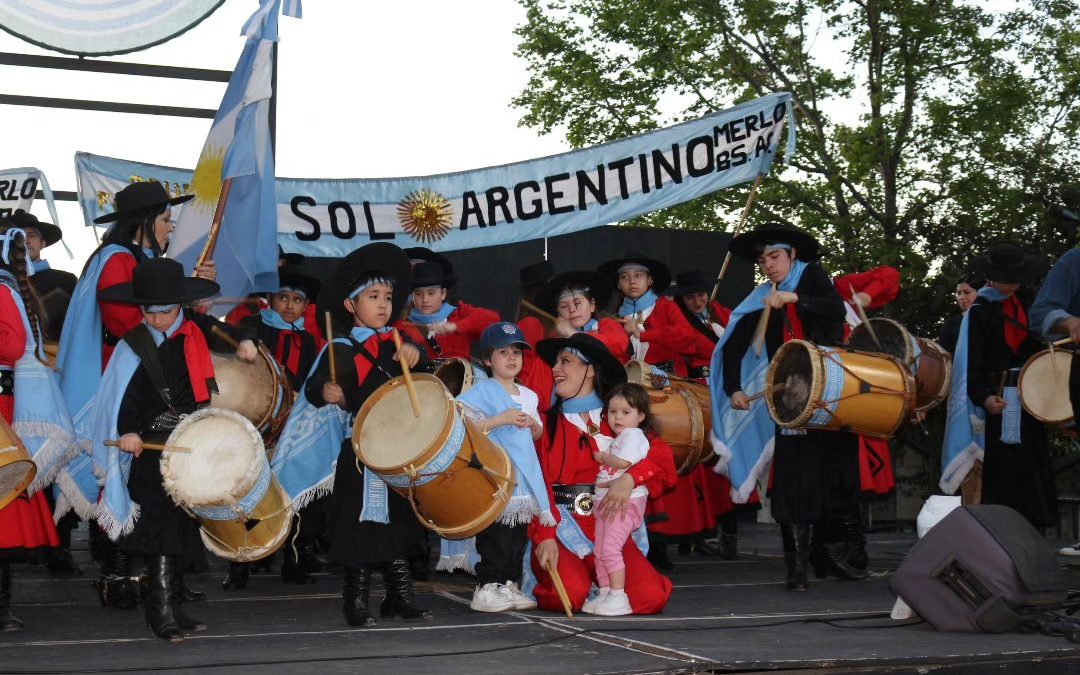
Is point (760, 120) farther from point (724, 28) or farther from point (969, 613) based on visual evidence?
point (724, 28)

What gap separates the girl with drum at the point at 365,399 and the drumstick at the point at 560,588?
623 millimetres

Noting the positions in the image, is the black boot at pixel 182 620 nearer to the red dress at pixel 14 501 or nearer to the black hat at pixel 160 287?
the red dress at pixel 14 501

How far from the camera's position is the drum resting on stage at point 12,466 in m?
5.26

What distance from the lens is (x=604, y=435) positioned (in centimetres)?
677

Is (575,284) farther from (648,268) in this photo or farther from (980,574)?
(980,574)

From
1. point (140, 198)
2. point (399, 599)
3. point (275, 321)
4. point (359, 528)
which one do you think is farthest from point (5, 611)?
point (275, 321)

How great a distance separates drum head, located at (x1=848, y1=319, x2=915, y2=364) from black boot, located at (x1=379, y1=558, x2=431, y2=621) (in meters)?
Result: 3.59

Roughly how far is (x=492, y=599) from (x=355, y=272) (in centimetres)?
173

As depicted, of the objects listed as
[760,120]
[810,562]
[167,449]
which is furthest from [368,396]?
[760,120]

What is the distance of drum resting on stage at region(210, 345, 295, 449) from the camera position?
23.9 ft

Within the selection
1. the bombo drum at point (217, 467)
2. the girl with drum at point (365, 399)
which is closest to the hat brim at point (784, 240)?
the girl with drum at point (365, 399)

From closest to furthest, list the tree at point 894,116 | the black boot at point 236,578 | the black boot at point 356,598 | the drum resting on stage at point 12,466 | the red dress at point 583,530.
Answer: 1. the drum resting on stage at point 12,466
2. the black boot at point 356,598
3. the red dress at point 583,530
4. the black boot at point 236,578
5. the tree at point 894,116

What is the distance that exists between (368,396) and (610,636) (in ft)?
5.15

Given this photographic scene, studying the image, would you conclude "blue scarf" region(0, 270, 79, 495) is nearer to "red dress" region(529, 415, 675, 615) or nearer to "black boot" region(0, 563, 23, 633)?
"black boot" region(0, 563, 23, 633)
